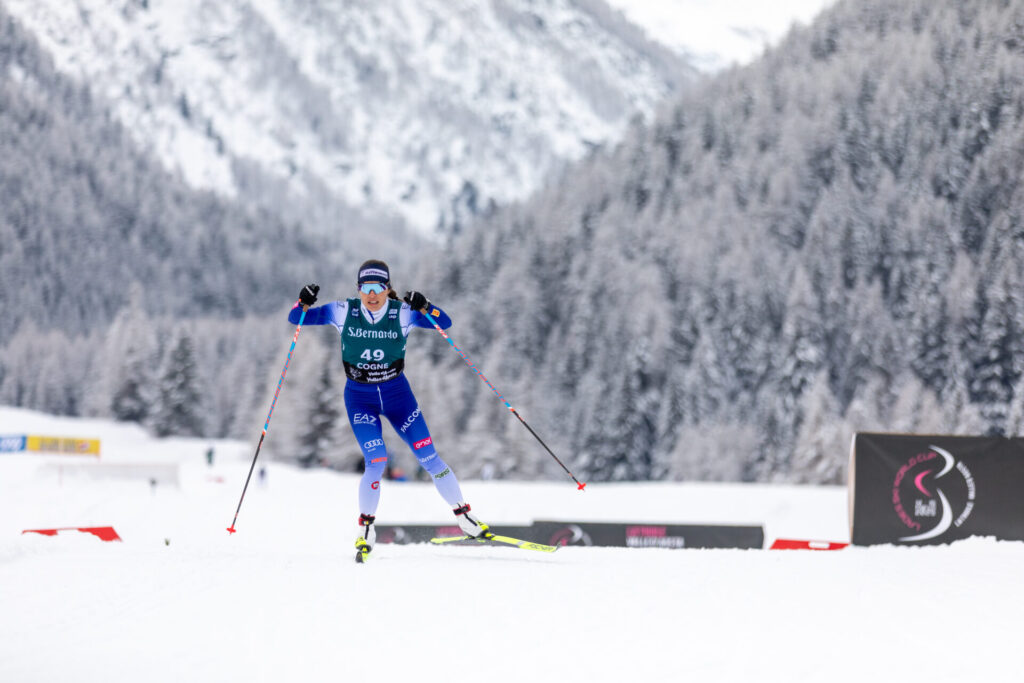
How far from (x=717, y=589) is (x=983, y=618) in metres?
1.57

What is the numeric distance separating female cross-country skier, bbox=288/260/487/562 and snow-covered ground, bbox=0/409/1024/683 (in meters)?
0.52

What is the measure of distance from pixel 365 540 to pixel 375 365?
1352 millimetres

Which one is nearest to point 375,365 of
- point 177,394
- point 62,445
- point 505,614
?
point 505,614

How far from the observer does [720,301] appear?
220ft

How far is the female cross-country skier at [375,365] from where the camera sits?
7.14m

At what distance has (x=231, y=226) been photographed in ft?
540

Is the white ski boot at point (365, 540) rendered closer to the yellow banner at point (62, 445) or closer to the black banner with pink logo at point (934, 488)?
the black banner with pink logo at point (934, 488)

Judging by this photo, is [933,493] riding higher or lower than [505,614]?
higher

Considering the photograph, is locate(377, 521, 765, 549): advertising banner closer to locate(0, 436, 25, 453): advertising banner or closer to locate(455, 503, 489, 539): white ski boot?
locate(455, 503, 489, 539): white ski boot

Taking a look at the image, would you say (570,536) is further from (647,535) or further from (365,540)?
(365,540)

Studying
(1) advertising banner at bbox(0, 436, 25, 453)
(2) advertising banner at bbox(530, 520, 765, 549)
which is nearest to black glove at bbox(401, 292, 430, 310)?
(2) advertising banner at bbox(530, 520, 765, 549)

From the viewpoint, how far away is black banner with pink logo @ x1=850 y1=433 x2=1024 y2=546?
10562 millimetres

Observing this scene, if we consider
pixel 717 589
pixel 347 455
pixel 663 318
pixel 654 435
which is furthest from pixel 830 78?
pixel 717 589

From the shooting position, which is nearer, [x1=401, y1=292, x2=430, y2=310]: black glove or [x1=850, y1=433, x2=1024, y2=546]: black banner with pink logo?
[x1=401, y1=292, x2=430, y2=310]: black glove
